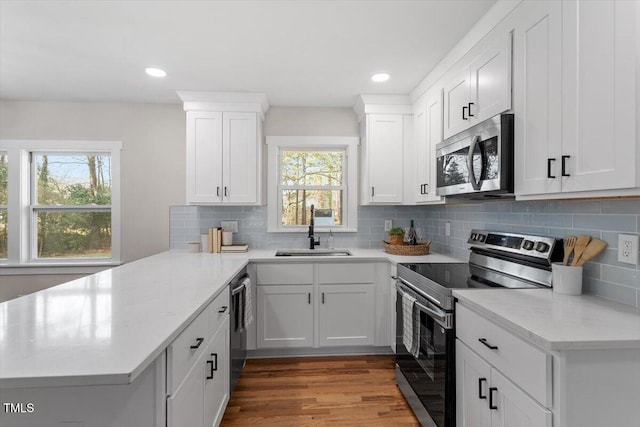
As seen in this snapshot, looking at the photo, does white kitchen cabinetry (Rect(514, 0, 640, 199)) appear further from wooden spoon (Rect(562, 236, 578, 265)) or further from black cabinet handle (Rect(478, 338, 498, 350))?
black cabinet handle (Rect(478, 338, 498, 350))

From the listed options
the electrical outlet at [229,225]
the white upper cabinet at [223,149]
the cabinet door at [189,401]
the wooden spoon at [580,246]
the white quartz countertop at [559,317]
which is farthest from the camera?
the electrical outlet at [229,225]

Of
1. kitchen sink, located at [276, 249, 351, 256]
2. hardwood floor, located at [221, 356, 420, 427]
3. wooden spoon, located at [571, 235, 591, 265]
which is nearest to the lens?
wooden spoon, located at [571, 235, 591, 265]

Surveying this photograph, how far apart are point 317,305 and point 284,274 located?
0.40m

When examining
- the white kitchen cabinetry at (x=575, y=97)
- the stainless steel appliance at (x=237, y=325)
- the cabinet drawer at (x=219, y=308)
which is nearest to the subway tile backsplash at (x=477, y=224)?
the white kitchen cabinetry at (x=575, y=97)

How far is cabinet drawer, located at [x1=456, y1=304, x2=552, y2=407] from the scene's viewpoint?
105 cm

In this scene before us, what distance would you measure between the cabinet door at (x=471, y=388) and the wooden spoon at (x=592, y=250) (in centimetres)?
69

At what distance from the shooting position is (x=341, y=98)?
3178mm

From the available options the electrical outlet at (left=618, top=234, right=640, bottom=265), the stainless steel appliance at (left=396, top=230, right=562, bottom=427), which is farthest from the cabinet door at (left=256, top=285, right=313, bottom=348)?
the electrical outlet at (left=618, top=234, right=640, bottom=265)

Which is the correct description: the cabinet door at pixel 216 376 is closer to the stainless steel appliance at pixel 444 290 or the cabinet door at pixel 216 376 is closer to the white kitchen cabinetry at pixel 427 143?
the stainless steel appliance at pixel 444 290

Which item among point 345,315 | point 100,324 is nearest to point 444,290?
point 345,315

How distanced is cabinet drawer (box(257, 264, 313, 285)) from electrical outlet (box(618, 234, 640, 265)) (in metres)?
2.01

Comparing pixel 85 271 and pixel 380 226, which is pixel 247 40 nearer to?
pixel 380 226

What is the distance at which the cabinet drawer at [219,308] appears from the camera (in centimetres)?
172

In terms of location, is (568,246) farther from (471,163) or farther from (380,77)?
(380,77)
